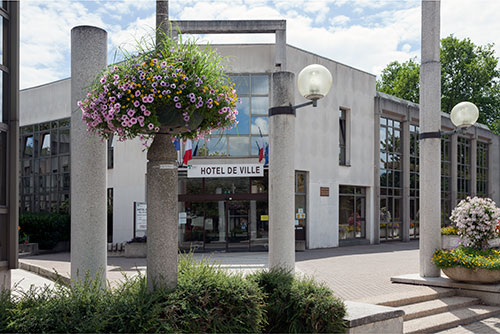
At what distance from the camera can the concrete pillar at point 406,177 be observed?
27562mm

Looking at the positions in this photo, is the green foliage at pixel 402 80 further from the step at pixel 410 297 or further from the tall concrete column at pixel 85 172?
the tall concrete column at pixel 85 172

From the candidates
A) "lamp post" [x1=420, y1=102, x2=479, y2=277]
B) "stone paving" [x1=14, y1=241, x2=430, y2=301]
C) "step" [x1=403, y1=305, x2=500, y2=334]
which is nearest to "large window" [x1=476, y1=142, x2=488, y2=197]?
"stone paving" [x1=14, y1=241, x2=430, y2=301]

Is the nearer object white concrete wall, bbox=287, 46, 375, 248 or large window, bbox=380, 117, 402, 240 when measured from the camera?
white concrete wall, bbox=287, 46, 375, 248

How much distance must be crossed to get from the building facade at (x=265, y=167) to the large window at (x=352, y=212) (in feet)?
0.16

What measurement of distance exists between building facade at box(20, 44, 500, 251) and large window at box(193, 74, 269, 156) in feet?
0.13

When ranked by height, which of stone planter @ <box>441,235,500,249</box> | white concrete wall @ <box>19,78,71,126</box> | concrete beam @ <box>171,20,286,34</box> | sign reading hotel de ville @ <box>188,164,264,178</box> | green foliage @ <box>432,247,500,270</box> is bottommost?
stone planter @ <box>441,235,500,249</box>

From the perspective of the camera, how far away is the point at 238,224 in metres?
19.9

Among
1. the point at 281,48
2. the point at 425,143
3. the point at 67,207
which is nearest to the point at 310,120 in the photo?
the point at 281,48

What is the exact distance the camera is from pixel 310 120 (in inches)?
851

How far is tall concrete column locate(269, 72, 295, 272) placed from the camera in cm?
656

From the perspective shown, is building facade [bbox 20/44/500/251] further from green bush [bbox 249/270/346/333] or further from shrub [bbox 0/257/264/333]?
shrub [bbox 0/257/264/333]

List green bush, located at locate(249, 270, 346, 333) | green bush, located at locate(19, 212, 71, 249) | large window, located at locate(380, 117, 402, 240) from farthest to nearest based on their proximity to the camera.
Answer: large window, located at locate(380, 117, 402, 240), green bush, located at locate(19, 212, 71, 249), green bush, located at locate(249, 270, 346, 333)

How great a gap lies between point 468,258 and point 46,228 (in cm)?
1860

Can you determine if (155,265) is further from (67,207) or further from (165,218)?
(67,207)
